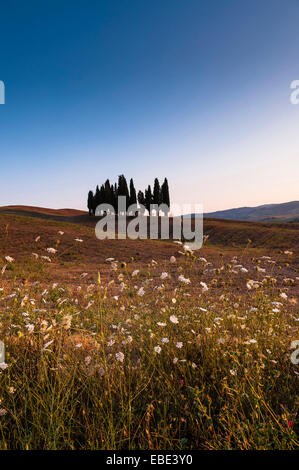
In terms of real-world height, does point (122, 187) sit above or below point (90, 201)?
above

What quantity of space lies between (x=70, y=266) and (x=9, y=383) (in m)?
12.2

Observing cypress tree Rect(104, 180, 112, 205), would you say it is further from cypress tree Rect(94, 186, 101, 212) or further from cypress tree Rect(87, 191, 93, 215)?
cypress tree Rect(87, 191, 93, 215)

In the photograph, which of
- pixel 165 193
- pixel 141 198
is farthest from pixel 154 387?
pixel 141 198

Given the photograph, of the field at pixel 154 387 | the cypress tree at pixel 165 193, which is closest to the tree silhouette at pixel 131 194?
the cypress tree at pixel 165 193

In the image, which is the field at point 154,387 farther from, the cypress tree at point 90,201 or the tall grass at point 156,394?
the cypress tree at point 90,201

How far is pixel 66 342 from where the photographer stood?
2961 millimetres

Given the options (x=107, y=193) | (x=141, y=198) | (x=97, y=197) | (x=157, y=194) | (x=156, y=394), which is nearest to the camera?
(x=156, y=394)

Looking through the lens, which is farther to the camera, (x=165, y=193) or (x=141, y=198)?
(x=141, y=198)

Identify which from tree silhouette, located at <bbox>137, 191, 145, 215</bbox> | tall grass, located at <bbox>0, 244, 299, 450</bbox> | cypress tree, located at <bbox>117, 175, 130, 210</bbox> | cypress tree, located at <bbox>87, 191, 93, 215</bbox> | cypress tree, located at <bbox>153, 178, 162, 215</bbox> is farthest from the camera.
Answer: cypress tree, located at <bbox>87, 191, 93, 215</bbox>

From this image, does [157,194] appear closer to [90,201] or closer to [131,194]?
[131,194]

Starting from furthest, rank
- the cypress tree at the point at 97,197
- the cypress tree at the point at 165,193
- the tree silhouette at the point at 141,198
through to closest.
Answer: the cypress tree at the point at 97,197 < the tree silhouette at the point at 141,198 < the cypress tree at the point at 165,193

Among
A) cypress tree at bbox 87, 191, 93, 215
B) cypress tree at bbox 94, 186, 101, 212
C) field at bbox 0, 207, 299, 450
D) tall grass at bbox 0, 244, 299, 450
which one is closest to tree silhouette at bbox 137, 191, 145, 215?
cypress tree at bbox 94, 186, 101, 212

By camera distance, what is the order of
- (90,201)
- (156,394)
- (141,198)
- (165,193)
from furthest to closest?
1. (90,201)
2. (141,198)
3. (165,193)
4. (156,394)

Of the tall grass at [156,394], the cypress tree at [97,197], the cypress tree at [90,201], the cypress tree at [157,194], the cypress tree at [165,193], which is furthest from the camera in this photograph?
the cypress tree at [90,201]
